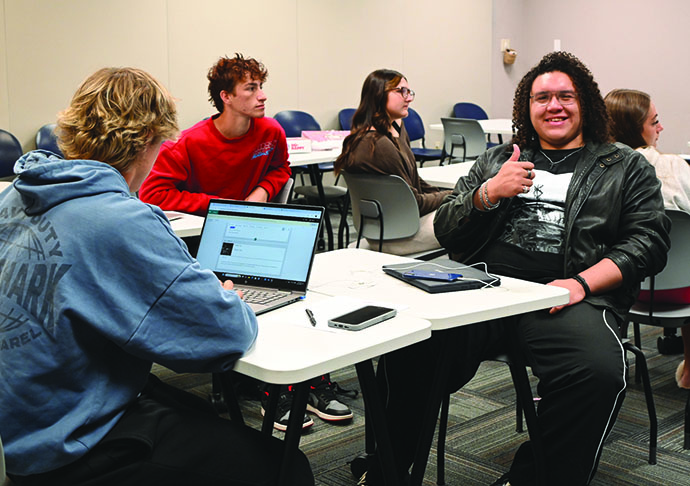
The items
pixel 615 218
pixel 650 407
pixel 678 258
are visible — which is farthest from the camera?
pixel 678 258

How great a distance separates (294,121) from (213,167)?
380cm

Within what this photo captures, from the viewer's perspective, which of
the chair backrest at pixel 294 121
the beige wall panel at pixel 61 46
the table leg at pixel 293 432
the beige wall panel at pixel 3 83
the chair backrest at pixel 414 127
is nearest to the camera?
the table leg at pixel 293 432

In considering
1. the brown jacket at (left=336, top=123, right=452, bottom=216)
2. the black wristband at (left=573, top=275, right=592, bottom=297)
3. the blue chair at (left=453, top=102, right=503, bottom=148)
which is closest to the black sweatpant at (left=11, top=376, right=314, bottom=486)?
the black wristband at (left=573, top=275, right=592, bottom=297)

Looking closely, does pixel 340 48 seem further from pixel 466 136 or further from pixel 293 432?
pixel 293 432

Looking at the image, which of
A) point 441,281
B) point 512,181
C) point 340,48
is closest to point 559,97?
point 512,181

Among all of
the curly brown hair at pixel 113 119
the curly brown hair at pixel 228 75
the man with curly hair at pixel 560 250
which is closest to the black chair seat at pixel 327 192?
the curly brown hair at pixel 228 75

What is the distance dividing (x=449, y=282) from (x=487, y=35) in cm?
787

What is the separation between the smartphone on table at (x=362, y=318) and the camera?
5.05 feet

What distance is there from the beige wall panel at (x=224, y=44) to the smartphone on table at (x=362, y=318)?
474cm

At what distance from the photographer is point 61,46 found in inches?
222

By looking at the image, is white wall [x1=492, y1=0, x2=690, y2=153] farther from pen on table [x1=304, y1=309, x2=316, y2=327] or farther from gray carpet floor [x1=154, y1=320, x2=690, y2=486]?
pen on table [x1=304, y1=309, x2=316, y2=327]

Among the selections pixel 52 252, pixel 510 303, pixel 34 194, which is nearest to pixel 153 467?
pixel 52 252

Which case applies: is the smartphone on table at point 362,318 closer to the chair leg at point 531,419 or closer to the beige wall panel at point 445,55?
the chair leg at point 531,419

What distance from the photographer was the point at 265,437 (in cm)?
151
